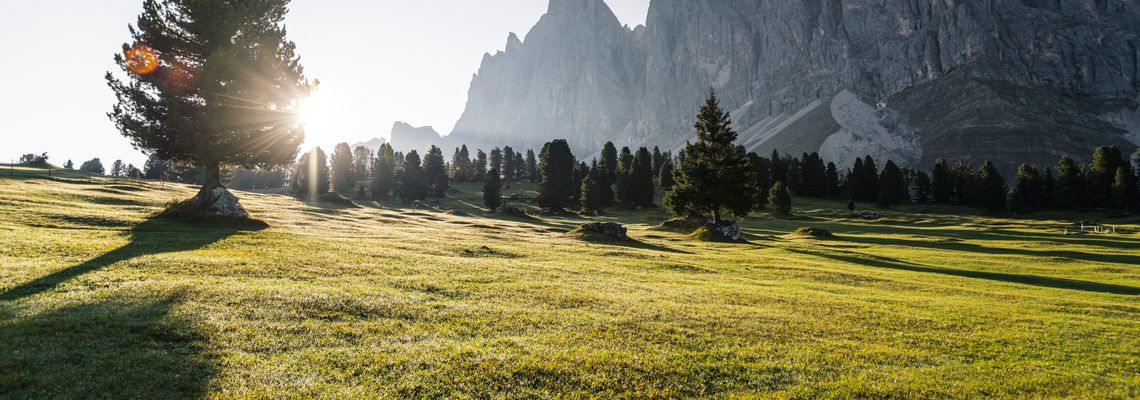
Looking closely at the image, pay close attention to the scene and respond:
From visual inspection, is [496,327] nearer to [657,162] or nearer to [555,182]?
[555,182]

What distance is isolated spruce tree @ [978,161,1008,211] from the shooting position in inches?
4663

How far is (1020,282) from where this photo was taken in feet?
87.0

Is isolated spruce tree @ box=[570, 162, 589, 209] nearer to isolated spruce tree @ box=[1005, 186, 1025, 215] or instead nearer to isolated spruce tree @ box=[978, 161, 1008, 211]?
isolated spruce tree @ box=[978, 161, 1008, 211]

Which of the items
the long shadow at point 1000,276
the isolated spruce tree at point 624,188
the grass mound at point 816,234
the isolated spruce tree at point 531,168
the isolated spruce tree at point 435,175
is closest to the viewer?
the long shadow at point 1000,276

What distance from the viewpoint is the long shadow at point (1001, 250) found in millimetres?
35938

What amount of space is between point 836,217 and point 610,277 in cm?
9180

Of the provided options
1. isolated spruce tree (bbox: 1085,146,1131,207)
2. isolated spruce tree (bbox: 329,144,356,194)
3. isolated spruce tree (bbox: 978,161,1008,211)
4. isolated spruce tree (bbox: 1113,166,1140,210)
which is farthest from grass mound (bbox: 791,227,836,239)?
isolated spruce tree (bbox: 329,144,356,194)

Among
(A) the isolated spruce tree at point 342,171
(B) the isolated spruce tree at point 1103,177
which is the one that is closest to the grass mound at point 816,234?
(B) the isolated spruce tree at point 1103,177

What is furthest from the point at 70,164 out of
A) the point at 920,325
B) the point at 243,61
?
the point at 920,325

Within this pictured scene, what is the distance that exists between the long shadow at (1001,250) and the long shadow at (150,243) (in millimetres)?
54698

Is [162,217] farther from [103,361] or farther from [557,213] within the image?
[557,213]

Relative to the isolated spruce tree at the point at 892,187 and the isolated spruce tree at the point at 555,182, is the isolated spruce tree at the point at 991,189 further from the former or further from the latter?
the isolated spruce tree at the point at 555,182

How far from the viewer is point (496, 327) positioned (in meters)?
12.5

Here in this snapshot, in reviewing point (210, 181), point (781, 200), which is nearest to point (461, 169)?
point (781, 200)
